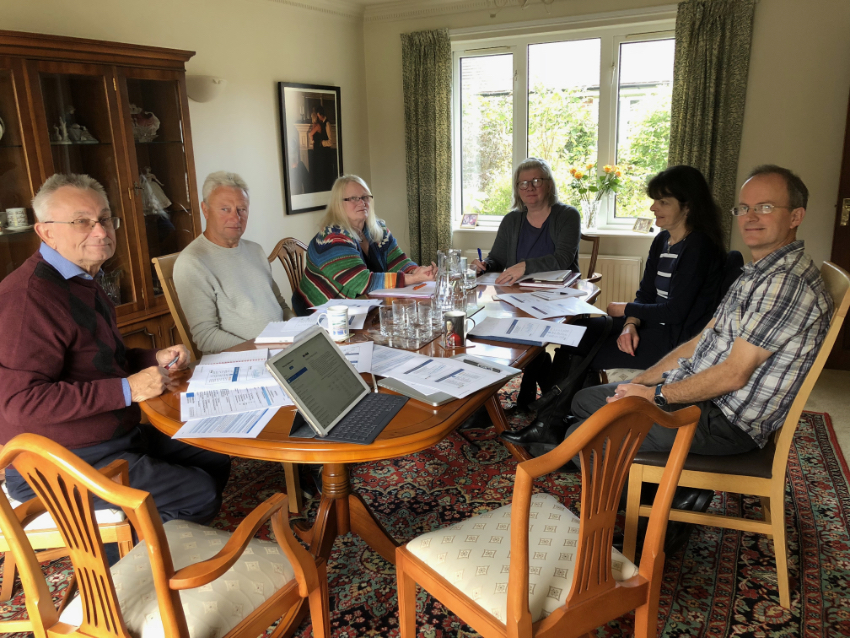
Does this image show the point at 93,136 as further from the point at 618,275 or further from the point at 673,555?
the point at 618,275

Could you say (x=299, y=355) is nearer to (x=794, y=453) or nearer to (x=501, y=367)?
(x=501, y=367)

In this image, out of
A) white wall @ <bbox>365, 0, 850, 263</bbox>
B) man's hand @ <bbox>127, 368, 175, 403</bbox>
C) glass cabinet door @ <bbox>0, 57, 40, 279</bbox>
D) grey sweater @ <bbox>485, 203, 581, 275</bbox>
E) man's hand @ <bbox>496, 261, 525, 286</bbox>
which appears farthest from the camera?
white wall @ <bbox>365, 0, 850, 263</bbox>

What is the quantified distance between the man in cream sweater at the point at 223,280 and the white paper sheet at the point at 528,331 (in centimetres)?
92

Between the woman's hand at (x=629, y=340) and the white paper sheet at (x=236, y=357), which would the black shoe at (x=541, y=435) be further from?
the white paper sheet at (x=236, y=357)

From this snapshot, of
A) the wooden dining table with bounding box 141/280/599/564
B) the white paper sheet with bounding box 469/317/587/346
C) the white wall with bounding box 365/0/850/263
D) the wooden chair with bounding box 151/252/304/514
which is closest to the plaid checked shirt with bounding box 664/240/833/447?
the white paper sheet with bounding box 469/317/587/346

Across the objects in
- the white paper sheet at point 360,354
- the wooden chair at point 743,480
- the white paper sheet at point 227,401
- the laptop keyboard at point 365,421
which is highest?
the white paper sheet at point 360,354

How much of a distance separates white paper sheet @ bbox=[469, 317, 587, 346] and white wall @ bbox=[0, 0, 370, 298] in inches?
91.8

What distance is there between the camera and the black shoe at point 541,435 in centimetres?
263

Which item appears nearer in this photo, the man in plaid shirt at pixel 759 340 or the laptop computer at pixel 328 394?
the laptop computer at pixel 328 394

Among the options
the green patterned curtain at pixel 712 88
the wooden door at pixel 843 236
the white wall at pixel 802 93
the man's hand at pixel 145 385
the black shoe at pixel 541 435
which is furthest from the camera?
the green patterned curtain at pixel 712 88

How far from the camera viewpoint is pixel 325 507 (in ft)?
6.18

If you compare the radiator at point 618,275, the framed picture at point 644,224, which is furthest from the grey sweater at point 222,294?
the framed picture at point 644,224

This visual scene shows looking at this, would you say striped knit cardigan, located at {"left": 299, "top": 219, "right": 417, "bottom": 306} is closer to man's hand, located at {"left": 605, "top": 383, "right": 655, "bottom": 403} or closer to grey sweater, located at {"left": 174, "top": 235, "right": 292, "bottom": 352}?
grey sweater, located at {"left": 174, "top": 235, "right": 292, "bottom": 352}

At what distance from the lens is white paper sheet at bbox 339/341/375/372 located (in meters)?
1.78
